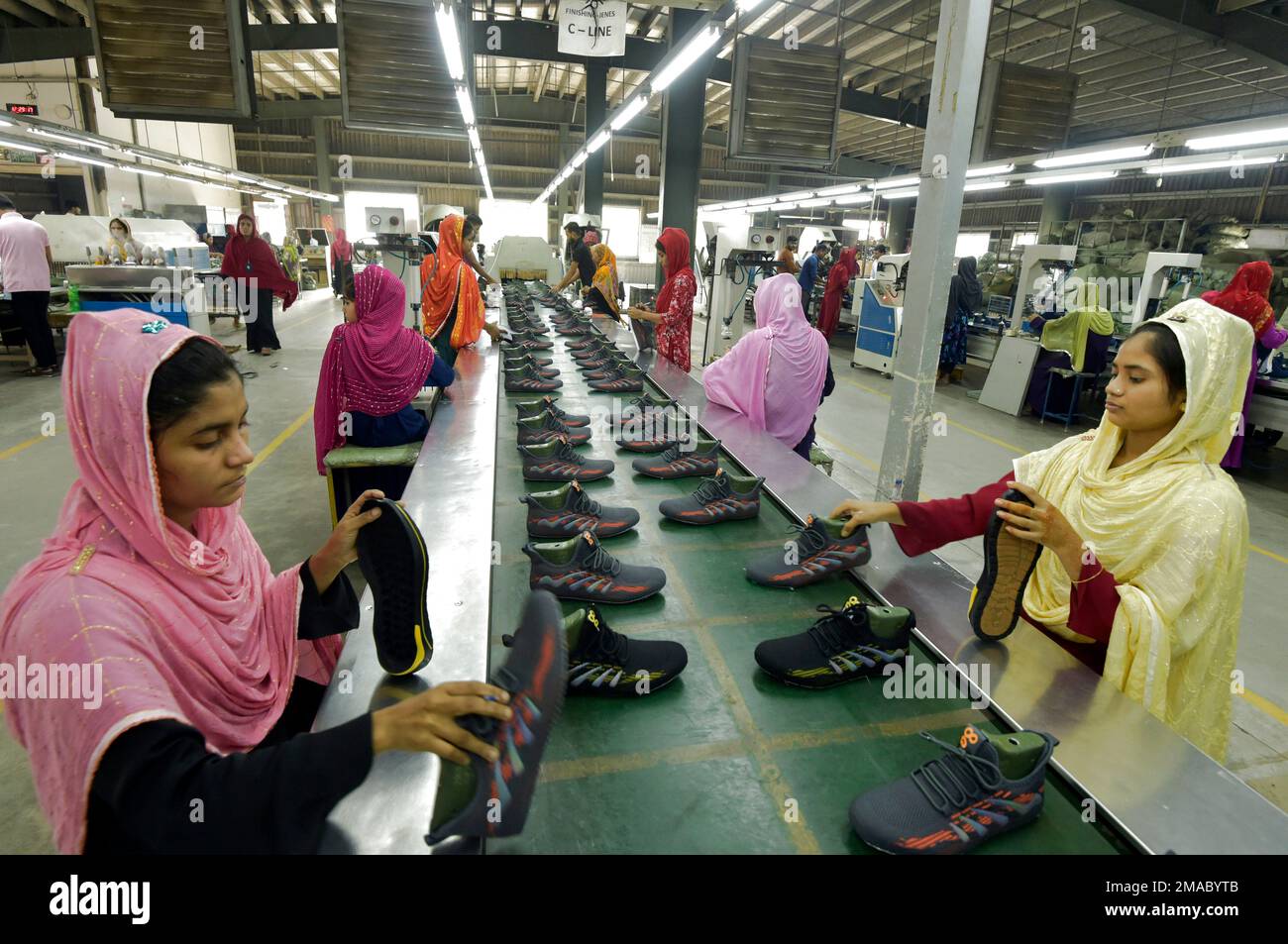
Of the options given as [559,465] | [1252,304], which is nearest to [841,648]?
[559,465]

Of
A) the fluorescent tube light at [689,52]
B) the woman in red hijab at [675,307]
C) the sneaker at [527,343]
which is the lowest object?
the sneaker at [527,343]

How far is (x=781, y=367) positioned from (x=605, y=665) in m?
2.60

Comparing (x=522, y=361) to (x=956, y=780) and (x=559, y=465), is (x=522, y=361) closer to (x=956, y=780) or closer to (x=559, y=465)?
(x=559, y=465)

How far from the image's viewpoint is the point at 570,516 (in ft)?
7.25

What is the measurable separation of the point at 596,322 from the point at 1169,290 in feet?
20.7

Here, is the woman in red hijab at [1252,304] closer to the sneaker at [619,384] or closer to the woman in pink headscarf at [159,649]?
the sneaker at [619,384]

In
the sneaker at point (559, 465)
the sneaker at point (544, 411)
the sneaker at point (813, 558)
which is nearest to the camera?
the sneaker at point (813, 558)

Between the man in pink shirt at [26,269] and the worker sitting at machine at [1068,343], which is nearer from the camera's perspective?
the man in pink shirt at [26,269]

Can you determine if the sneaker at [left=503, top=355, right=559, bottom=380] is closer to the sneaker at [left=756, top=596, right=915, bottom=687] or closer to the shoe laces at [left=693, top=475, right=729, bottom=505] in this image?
the shoe laces at [left=693, top=475, right=729, bottom=505]

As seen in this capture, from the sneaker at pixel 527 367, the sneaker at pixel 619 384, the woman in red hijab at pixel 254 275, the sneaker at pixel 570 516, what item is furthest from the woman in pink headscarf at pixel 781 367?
the woman in red hijab at pixel 254 275

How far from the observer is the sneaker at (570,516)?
2.17 meters

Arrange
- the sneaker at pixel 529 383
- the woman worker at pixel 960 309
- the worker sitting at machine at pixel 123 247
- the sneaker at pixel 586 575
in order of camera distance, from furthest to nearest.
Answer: the worker sitting at machine at pixel 123 247, the woman worker at pixel 960 309, the sneaker at pixel 529 383, the sneaker at pixel 586 575

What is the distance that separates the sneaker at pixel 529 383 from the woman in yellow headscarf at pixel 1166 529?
123 inches

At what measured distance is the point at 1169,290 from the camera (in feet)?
23.8
